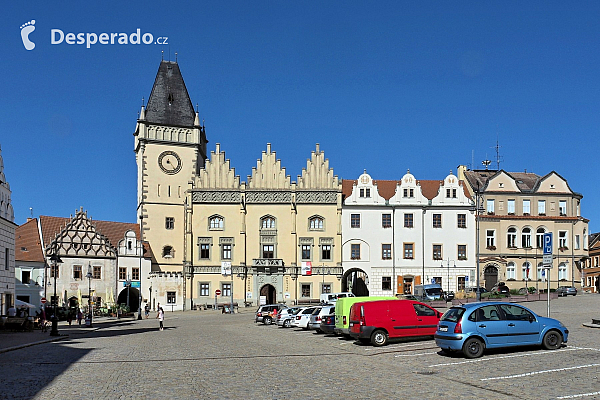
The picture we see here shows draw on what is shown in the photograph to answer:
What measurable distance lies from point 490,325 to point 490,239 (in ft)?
169

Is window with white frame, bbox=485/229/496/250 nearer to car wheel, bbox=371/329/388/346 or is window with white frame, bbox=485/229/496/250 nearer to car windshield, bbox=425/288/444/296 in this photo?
car windshield, bbox=425/288/444/296

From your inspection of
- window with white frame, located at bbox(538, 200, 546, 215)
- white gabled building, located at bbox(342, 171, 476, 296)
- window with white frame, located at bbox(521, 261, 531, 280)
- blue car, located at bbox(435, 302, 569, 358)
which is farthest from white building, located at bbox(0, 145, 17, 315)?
window with white frame, located at bbox(538, 200, 546, 215)

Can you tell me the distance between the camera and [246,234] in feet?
229

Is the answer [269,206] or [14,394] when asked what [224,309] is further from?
[14,394]

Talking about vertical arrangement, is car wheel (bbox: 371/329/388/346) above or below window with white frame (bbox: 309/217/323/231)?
below

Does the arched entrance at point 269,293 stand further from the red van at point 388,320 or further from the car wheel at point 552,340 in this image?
the car wheel at point 552,340

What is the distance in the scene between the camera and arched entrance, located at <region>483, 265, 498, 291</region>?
68.5 metres

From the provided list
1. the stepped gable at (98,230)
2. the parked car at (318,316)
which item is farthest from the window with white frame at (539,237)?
the parked car at (318,316)

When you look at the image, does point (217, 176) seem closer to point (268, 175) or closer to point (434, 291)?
point (268, 175)

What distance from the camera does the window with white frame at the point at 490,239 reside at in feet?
225

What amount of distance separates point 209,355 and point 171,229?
169 feet

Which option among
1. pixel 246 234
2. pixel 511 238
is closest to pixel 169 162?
pixel 246 234

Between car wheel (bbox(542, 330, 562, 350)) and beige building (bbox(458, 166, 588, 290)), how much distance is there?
4914 centimetres

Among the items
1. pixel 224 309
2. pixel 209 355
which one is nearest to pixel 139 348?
pixel 209 355
